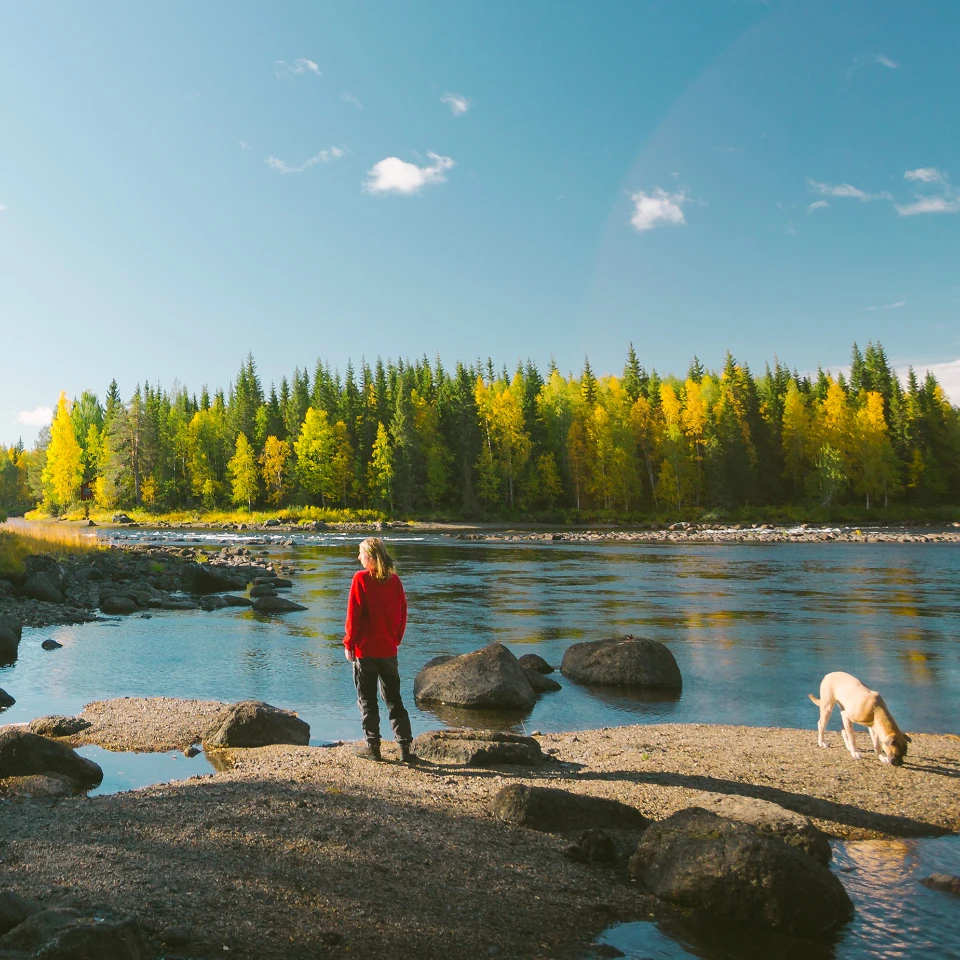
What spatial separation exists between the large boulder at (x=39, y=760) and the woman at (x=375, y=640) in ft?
10.2

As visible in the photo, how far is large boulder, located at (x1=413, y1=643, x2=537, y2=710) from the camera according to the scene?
41.8 feet

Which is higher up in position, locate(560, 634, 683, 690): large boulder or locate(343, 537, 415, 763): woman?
locate(343, 537, 415, 763): woman

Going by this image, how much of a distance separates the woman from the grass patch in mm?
21630

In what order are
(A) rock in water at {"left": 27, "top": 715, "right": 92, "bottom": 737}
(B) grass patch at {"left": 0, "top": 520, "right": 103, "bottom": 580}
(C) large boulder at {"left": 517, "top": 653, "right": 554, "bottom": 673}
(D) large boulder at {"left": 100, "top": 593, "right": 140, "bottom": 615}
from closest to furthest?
(A) rock in water at {"left": 27, "top": 715, "right": 92, "bottom": 737}
(C) large boulder at {"left": 517, "top": 653, "right": 554, "bottom": 673}
(D) large boulder at {"left": 100, "top": 593, "right": 140, "bottom": 615}
(B) grass patch at {"left": 0, "top": 520, "right": 103, "bottom": 580}

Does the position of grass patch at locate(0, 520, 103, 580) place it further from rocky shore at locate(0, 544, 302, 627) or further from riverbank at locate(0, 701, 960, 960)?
riverbank at locate(0, 701, 960, 960)

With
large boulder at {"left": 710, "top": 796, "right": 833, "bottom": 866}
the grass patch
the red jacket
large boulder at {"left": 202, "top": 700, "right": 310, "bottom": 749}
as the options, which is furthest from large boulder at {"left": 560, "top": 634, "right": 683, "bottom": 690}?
the grass patch

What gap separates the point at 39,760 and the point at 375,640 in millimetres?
3892

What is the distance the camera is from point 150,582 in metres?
30.6

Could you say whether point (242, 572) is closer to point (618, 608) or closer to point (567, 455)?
point (618, 608)

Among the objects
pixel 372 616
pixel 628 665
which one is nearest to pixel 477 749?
pixel 372 616

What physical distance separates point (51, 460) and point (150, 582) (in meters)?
90.4

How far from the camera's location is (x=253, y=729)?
33.2ft

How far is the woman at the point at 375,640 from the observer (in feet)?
29.8

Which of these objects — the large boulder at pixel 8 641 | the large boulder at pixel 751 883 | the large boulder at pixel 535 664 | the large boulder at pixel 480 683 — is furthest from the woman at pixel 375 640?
the large boulder at pixel 8 641
